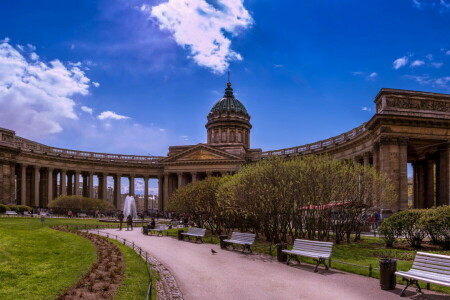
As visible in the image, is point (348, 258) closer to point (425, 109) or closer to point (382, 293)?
point (382, 293)

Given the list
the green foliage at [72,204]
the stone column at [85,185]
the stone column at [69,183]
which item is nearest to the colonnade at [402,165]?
the green foliage at [72,204]

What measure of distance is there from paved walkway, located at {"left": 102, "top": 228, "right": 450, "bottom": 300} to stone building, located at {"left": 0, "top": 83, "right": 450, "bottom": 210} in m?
23.5

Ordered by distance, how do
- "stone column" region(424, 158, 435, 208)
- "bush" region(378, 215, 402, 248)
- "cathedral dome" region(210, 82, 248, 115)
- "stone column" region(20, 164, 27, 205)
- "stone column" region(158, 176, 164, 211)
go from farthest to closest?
"cathedral dome" region(210, 82, 248, 115) → "stone column" region(158, 176, 164, 211) → "stone column" region(20, 164, 27, 205) → "stone column" region(424, 158, 435, 208) → "bush" region(378, 215, 402, 248)

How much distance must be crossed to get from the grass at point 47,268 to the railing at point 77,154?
4545cm

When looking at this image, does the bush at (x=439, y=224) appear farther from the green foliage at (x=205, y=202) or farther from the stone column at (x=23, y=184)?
the stone column at (x=23, y=184)

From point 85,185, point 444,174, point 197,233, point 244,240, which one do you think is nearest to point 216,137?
point 85,185

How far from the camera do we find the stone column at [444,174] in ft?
116

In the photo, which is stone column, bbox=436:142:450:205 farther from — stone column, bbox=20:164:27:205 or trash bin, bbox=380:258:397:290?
stone column, bbox=20:164:27:205

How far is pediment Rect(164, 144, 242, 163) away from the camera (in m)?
72.0

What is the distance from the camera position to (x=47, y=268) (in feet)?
43.1

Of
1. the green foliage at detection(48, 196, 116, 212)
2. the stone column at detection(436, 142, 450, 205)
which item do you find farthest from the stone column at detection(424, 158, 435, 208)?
the green foliage at detection(48, 196, 116, 212)

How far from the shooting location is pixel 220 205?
2675 cm

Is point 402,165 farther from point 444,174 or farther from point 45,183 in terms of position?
point 45,183

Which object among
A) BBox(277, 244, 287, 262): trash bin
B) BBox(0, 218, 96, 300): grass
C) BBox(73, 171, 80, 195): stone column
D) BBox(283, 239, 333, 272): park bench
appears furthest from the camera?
BBox(73, 171, 80, 195): stone column
